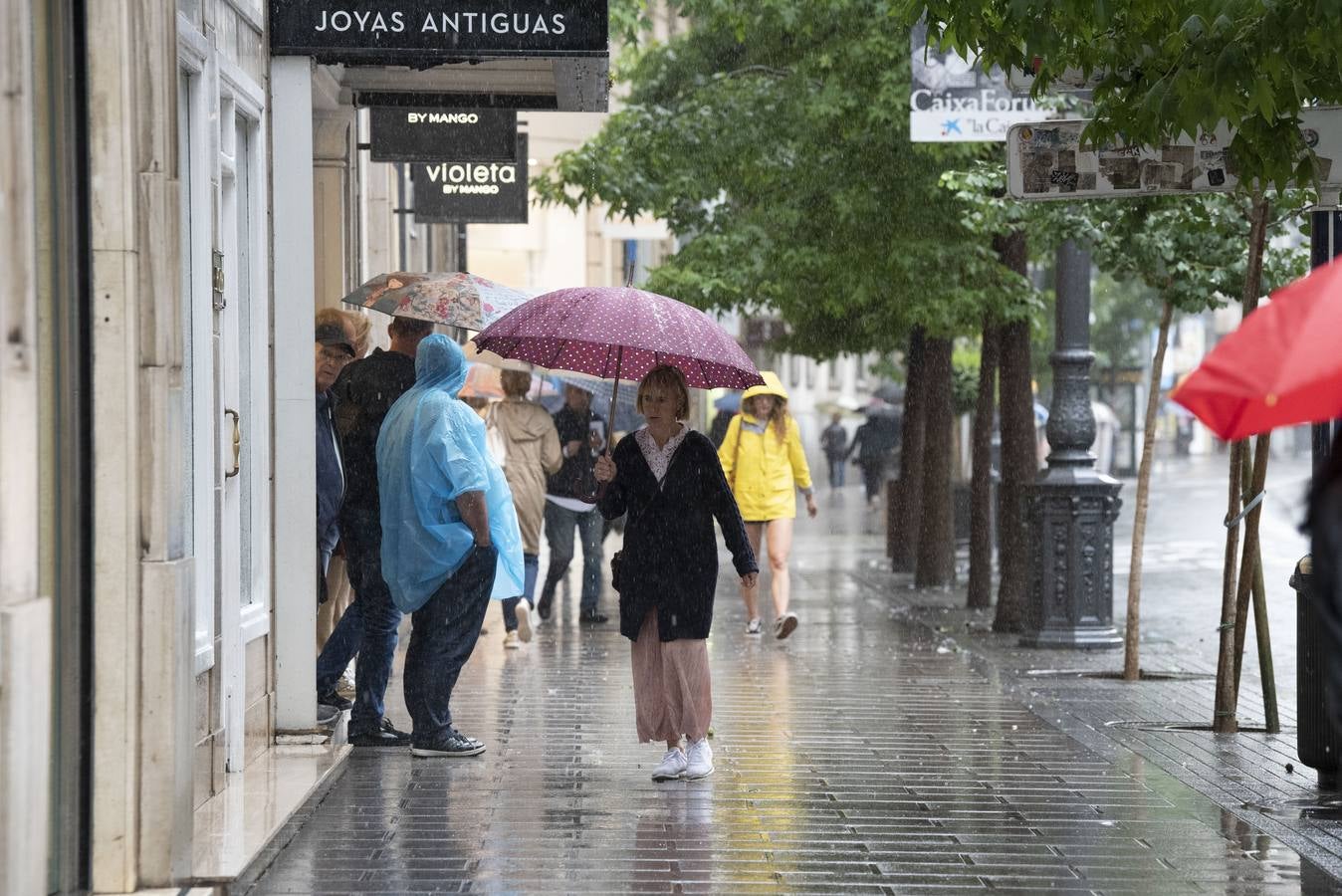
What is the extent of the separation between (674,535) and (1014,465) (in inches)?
286

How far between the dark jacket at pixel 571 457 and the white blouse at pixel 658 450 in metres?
6.27

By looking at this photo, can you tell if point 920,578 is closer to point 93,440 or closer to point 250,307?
point 250,307

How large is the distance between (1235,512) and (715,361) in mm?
2876

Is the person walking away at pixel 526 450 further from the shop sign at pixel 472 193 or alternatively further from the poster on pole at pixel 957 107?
the poster on pole at pixel 957 107

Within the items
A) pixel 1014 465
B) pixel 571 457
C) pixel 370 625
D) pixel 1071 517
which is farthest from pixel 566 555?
pixel 370 625

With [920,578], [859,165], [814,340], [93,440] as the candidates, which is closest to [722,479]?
[93,440]

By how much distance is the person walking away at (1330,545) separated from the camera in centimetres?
350

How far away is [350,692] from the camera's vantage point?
10.8 m

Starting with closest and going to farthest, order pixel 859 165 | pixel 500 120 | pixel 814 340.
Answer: pixel 500 120, pixel 859 165, pixel 814 340

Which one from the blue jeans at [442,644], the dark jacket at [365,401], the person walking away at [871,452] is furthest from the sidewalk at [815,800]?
the person walking away at [871,452]

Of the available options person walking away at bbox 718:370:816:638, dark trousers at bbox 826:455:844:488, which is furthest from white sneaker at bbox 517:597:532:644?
dark trousers at bbox 826:455:844:488

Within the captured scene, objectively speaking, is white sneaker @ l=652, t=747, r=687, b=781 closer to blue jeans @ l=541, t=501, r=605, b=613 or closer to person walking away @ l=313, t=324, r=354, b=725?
person walking away @ l=313, t=324, r=354, b=725

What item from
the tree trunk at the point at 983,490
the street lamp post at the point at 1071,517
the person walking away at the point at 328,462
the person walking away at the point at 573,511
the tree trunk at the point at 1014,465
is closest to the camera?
the person walking away at the point at 328,462

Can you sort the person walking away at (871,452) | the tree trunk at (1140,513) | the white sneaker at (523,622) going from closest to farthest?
the tree trunk at (1140,513) → the white sneaker at (523,622) → the person walking away at (871,452)
